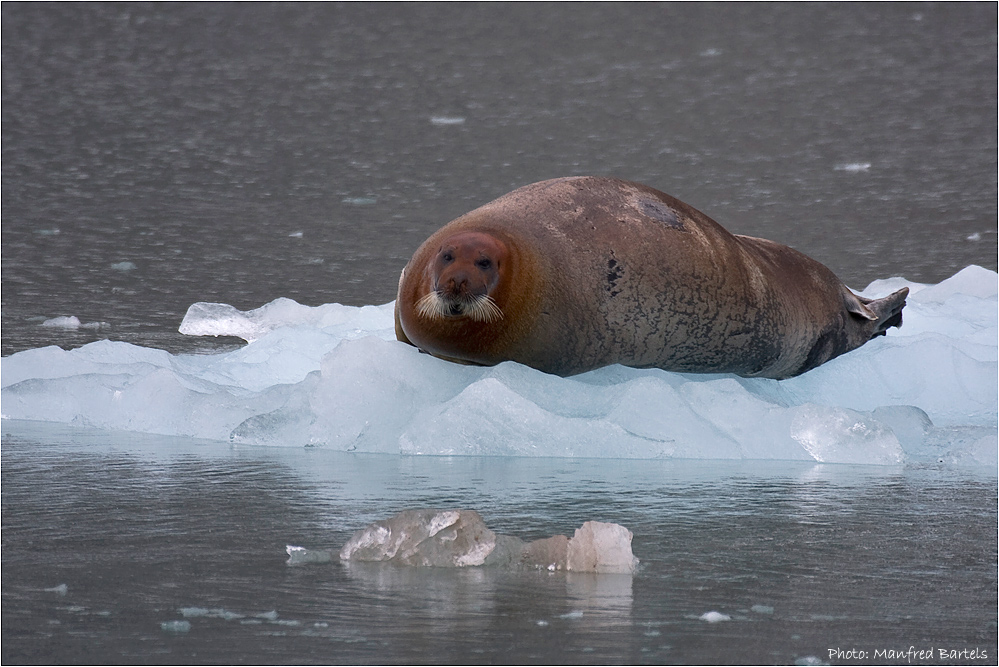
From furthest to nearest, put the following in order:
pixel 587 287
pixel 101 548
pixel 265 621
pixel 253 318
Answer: pixel 253 318
pixel 587 287
pixel 101 548
pixel 265 621

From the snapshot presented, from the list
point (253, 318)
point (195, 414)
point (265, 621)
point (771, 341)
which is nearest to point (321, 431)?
point (195, 414)

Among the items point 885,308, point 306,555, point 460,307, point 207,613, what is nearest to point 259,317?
point 460,307

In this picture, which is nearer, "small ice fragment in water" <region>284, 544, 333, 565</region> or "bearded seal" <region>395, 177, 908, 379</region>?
"small ice fragment in water" <region>284, 544, 333, 565</region>

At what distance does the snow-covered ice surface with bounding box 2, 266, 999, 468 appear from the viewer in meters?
3.69

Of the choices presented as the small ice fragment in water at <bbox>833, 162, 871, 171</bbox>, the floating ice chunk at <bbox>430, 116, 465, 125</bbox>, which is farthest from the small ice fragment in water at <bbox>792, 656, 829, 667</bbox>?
the floating ice chunk at <bbox>430, 116, 465, 125</bbox>

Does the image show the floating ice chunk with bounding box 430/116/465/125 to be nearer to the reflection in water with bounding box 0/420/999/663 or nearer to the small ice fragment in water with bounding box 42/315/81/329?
the small ice fragment in water with bounding box 42/315/81/329

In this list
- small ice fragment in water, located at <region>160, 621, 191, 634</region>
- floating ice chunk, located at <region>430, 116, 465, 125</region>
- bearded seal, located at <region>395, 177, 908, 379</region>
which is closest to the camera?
small ice fragment in water, located at <region>160, 621, 191, 634</region>

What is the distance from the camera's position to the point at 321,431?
3.88m

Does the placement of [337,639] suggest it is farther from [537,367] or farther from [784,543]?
[537,367]

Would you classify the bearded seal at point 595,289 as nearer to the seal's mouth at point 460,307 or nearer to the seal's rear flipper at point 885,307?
the seal's mouth at point 460,307

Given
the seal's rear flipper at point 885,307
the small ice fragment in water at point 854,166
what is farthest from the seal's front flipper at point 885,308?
the small ice fragment in water at point 854,166

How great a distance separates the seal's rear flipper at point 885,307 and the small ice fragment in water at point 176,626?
3741 mm

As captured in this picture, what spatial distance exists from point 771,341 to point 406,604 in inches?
110

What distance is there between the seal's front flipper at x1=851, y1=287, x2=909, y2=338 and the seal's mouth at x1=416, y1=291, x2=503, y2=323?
5.85ft
